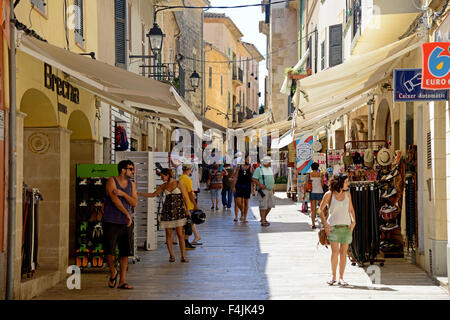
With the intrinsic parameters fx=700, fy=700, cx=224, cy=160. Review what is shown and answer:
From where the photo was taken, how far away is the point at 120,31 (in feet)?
57.7

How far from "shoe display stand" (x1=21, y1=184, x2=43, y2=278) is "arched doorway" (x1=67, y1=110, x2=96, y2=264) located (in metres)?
2.96

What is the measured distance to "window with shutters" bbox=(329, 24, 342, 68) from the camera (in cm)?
2022

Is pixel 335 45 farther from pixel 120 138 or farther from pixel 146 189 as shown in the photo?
pixel 146 189

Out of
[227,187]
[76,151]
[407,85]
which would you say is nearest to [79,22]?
[76,151]

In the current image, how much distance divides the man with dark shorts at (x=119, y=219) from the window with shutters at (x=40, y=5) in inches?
88.8

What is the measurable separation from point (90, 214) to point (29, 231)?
2070 mm

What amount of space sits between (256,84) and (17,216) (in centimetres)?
8252

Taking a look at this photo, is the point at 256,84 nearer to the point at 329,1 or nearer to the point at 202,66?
the point at 202,66

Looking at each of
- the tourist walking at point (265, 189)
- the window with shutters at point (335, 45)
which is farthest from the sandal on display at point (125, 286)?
the window with shutters at point (335, 45)

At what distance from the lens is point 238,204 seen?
18.8 meters

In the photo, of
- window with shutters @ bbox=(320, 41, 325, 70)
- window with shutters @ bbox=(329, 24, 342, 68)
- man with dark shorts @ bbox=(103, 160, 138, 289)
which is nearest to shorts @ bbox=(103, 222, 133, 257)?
man with dark shorts @ bbox=(103, 160, 138, 289)

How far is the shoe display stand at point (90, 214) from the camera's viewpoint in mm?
10430

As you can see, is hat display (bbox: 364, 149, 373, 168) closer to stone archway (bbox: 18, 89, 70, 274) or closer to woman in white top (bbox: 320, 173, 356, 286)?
woman in white top (bbox: 320, 173, 356, 286)
